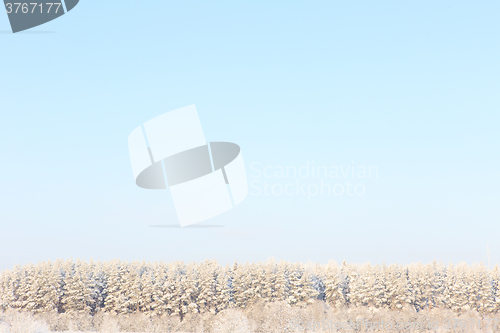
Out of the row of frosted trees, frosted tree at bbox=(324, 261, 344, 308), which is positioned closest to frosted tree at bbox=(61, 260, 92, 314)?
the row of frosted trees

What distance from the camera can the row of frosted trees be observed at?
2265 inches

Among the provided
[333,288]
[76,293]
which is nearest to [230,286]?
[333,288]

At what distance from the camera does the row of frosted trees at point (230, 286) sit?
57531 millimetres

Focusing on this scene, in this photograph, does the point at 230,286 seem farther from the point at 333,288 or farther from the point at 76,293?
the point at 76,293

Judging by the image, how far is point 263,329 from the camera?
55281mm

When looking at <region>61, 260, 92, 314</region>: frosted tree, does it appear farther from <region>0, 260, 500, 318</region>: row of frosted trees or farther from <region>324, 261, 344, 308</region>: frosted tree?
<region>324, 261, 344, 308</region>: frosted tree

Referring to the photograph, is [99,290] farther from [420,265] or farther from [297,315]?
[420,265]

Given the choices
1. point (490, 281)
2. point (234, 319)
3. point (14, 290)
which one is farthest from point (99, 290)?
point (490, 281)

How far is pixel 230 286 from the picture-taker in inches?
2435

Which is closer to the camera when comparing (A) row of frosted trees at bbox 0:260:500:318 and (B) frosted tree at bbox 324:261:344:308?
(A) row of frosted trees at bbox 0:260:500:318

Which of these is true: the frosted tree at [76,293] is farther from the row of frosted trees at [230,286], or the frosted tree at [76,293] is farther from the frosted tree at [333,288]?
the frosted tree at [333,288]

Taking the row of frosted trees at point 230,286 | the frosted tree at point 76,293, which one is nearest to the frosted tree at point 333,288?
the row of frosted trees at point 230,286

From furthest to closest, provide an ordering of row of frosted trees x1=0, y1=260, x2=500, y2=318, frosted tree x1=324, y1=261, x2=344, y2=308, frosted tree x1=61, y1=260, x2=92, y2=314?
frosted tree x1=61, y1=260, x2=92, y2=314
frosted tree x1=324, y1=261, x2=344, y2=308
row of frosted trees x1=0, y1=260, x2=500, y2=318

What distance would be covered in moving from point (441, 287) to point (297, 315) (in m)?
18.2
